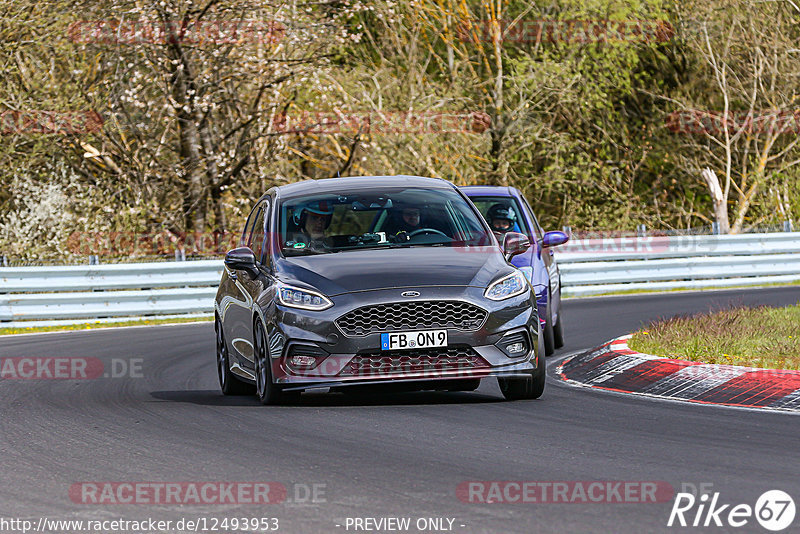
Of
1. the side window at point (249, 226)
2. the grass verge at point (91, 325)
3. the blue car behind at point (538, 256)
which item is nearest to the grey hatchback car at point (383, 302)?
the side window at point (249, 226)

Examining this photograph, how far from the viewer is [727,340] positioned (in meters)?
12.5

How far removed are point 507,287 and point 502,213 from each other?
5395 millimetres

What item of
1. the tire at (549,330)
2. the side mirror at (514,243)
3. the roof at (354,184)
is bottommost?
the tire at (549,330)

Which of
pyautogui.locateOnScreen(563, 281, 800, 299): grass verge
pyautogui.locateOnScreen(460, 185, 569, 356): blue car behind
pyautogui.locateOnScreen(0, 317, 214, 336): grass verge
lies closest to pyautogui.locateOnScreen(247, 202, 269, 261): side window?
pyautogui.locateOnScreen(460, 185, 569, 356): blue car behind

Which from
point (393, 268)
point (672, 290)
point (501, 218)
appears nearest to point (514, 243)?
point (393, 268)

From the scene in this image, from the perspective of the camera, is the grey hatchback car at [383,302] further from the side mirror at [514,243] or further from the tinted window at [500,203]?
the tinted window at [500,203]

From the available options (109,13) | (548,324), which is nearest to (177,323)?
(109,13)

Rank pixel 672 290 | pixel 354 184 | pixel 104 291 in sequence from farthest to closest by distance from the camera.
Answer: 1. pixel 672 290
2. pixel 104 291
3. pixel 354 184

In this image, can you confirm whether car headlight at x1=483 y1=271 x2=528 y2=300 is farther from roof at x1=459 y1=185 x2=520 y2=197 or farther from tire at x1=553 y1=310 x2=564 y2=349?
roof at x1=459 y1=185 x2=520 y2=197

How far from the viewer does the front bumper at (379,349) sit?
9.91m

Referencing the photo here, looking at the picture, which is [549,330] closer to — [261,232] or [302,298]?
[261,232]

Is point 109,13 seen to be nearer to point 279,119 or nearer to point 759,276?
point 279,119

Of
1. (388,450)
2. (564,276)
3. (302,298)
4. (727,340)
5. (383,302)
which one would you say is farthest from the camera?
(564,276)

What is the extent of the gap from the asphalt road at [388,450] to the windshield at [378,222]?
119cm
